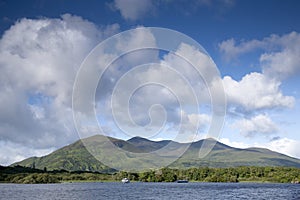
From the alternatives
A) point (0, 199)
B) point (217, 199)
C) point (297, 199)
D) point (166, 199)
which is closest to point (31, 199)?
point (0, 199)

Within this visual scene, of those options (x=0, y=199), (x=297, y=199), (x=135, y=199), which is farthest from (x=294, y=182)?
(x=0, y=199)

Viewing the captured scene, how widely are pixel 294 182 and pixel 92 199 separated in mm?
141342

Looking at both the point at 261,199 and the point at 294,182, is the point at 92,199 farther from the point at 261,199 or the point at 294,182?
the point at 294,182

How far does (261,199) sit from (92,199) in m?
37.4

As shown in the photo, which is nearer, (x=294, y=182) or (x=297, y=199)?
(x=297, y=199)

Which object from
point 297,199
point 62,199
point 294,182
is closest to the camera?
point 297,199

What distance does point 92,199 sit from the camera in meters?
88.3

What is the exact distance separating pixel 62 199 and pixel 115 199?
12068 mm

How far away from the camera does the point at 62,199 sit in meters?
88.6

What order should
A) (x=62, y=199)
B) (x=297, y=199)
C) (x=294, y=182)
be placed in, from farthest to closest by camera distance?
(x=294, y=182), (x=62, y=199), (x=297, y=199)

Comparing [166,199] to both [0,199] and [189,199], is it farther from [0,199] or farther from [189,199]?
[0,199]

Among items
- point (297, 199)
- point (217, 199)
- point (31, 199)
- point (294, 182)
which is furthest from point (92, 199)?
point (294, 182)

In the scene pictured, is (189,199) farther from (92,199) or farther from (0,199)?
(0,199)

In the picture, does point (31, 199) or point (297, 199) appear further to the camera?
point (31, 199)
